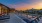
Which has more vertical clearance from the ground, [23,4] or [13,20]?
[23,4]

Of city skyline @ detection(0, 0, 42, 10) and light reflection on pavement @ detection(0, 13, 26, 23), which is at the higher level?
city skyline @ detection(0, 0, 42, 10)

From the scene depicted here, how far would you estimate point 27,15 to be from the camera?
1518 mm

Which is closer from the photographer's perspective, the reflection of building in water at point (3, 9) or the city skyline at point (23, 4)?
the reflection of building in water at point (3, 9)

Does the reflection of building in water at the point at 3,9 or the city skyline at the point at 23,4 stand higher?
the city skyline at the point at 23,4

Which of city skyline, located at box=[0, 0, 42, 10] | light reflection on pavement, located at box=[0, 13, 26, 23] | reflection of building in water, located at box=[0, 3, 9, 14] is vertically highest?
city skyline, located at box=[0, 0, 42, 10]

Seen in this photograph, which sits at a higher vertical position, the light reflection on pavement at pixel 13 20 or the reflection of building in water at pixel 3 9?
the reflection of building in water at pixel 3 9

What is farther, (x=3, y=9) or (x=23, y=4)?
(x=23, y=4)

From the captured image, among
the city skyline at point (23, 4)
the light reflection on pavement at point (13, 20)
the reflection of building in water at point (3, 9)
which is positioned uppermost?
the city skyline at point (23, 4)

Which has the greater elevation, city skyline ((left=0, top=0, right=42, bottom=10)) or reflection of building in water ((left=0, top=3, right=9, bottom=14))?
city skyline ((left=0, top=0, right=42, bottom=10))

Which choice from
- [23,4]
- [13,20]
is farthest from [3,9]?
[23,4]

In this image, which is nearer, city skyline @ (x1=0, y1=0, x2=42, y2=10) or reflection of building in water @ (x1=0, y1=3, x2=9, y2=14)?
reflection of building in water @ (x1=0, y1=3, x2=9, y2=14)

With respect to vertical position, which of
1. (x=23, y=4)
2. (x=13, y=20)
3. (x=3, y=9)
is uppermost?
(x=23, y=4)

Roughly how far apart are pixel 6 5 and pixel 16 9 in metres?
0.22

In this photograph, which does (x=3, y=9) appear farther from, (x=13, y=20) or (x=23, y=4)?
(x=23, y=4)
